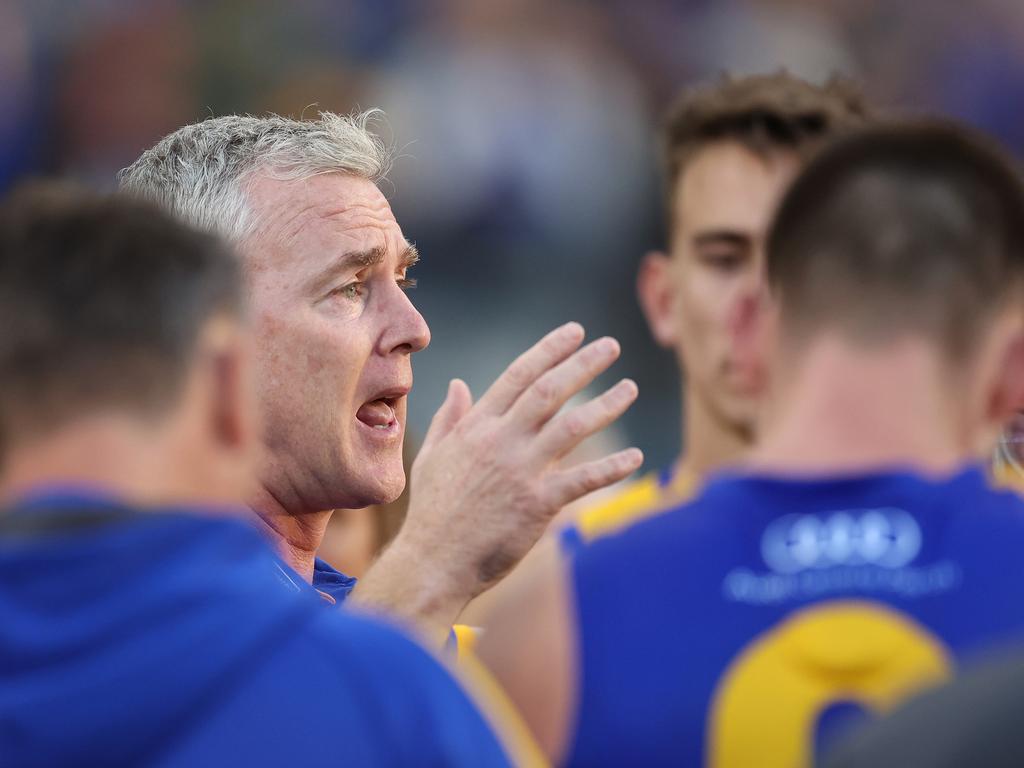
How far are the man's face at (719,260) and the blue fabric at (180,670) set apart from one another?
331 cm

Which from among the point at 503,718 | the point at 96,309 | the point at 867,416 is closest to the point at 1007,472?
the point at 867,416

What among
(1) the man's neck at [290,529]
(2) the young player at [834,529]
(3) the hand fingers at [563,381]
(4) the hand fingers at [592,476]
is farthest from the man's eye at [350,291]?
(2) the young player at [834,529]

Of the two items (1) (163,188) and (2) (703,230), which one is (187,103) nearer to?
(2) (703,230)

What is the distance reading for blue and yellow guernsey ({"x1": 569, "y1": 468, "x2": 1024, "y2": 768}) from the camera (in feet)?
6.72

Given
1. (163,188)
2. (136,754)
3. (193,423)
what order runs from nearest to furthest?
1. (136,754)
2. (193,423)
3. (163,188)

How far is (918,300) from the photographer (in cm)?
228

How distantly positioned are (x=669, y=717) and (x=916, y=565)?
379 mm

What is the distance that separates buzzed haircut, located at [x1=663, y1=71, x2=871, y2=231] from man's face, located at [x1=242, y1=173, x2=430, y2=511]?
1.83 meters

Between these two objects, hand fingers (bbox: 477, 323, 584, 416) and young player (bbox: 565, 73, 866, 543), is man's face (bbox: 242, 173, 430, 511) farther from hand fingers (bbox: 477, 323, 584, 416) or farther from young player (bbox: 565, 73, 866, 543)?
young player (bbox: 565, 73, 866, 543)

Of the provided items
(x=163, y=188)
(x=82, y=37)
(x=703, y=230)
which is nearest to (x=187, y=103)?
(x=82, y=37)

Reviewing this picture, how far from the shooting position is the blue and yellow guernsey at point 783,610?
205 centimetres

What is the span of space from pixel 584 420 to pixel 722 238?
89.7 inches

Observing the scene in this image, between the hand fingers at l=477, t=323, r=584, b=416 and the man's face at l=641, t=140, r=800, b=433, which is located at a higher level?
the man's face at l=641, t=140, r=800, b=433

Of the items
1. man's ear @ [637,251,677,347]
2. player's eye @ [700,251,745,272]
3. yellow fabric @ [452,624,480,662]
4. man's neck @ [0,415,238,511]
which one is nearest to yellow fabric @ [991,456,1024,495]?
yellow fabric @ [452,624,480,662]
